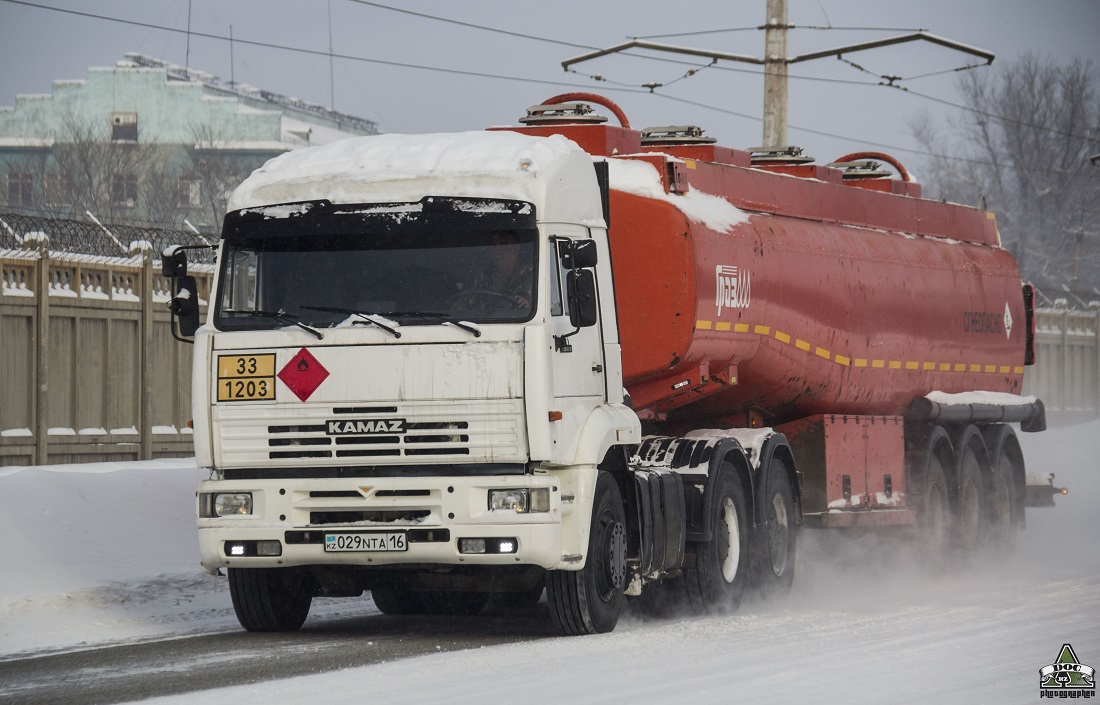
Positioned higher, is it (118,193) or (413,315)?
(118,193)

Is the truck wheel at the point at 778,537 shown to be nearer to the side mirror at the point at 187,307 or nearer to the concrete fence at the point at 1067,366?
the side mirror at the point at 187,307

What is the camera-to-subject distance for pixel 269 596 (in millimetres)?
11562

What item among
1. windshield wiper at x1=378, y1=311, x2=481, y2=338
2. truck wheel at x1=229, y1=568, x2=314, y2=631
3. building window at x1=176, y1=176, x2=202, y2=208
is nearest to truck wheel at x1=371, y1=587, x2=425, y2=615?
truck wheel at x1=229, y1=568, x2=314, y2=631

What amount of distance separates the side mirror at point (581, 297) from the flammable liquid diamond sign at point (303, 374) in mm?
1600

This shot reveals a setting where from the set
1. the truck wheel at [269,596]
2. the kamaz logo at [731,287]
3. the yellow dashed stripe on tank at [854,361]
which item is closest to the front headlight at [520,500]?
the truck wheel at [269,596]

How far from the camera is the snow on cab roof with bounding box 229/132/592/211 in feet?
35.2

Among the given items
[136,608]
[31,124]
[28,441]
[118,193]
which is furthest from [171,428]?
[31,124]

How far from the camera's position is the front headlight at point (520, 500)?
10383 mm

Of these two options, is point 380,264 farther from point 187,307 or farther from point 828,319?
point 828,319

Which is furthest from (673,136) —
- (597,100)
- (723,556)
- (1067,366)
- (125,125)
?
(125,125)

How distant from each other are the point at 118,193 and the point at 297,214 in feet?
150

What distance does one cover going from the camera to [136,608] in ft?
41.8

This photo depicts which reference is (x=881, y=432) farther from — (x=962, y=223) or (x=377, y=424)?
(x=377, y=424)

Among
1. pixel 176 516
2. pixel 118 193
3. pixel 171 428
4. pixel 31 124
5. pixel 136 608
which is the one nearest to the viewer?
pixel 136 608
